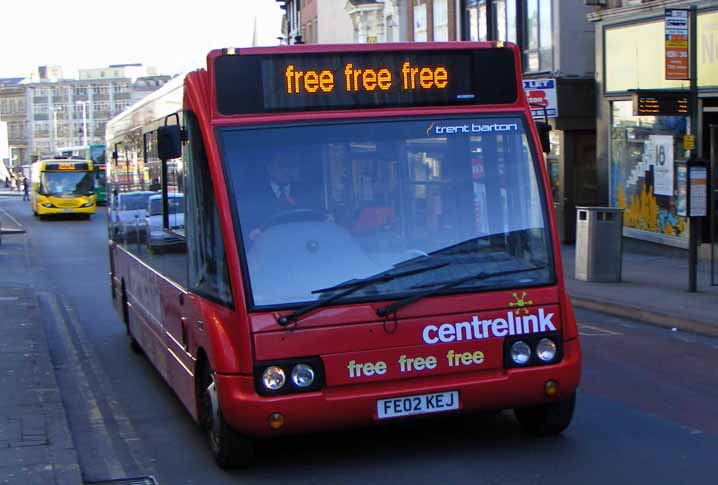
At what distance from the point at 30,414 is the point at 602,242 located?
10718 mm

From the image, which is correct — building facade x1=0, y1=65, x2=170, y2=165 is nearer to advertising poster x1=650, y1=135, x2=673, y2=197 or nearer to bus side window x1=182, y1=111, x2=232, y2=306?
advertising poster x1=650, y1=135, x2=673, y2=197

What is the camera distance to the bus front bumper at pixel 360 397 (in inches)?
246

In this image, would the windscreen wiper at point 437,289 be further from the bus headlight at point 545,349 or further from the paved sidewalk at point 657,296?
the paved sidewalk at point 657,296

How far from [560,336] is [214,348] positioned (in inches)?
83.5

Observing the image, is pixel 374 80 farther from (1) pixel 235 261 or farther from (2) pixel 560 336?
(2) pixel 560 336

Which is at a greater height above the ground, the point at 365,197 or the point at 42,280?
the point at 365,197

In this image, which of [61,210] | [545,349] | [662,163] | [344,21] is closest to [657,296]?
[662,163]

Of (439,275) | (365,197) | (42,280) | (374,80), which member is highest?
(374,80)

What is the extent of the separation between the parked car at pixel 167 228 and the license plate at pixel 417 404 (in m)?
2.02

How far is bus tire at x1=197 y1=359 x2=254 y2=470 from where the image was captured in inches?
261

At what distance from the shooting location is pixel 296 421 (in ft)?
20.6

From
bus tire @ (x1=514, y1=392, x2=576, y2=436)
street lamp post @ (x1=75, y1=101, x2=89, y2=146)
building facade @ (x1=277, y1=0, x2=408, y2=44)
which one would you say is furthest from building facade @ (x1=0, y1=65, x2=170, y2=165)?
bus tire @ (x1=514, y1=392, x2=576, y2=436)

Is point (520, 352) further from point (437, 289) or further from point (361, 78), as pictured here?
point (361, 78)

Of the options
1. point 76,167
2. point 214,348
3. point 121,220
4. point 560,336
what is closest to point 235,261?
point 214,348
